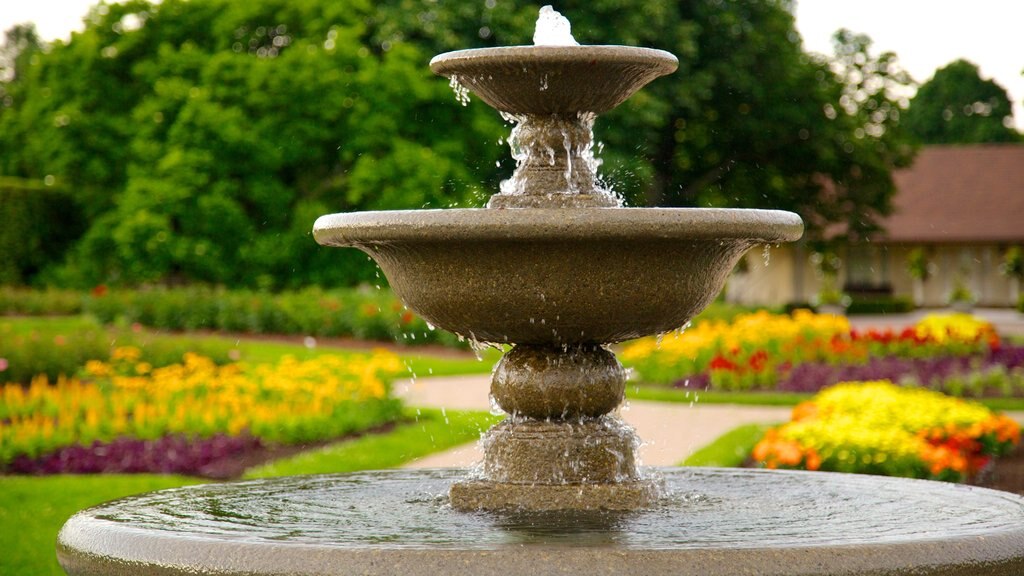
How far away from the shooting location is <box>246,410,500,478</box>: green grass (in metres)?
10.5

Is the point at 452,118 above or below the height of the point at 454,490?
above

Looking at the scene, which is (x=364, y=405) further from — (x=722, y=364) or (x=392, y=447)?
(x=722, y=364)

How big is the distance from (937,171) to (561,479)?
4466 cm

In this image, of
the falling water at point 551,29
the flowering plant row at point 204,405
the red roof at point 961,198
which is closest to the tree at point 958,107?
the red roof at point 961,198

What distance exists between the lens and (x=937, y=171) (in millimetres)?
47469

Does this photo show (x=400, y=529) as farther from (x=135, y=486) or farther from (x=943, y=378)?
(x=943, y=378)

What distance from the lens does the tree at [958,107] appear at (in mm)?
67438

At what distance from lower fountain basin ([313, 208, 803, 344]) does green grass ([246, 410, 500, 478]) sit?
497 cm

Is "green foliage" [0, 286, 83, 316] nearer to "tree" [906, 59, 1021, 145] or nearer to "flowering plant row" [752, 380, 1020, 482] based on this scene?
"flowering plant row" [752, 380, 1020, 482]

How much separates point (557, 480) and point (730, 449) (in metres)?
5.60

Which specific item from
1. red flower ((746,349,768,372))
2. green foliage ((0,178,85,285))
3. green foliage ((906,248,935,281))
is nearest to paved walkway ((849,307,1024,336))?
green foliage ((906,248,935,281))

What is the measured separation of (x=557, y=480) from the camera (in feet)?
18.1

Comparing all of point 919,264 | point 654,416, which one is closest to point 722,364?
point 654,416

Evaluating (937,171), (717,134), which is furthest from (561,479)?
(937,171)
